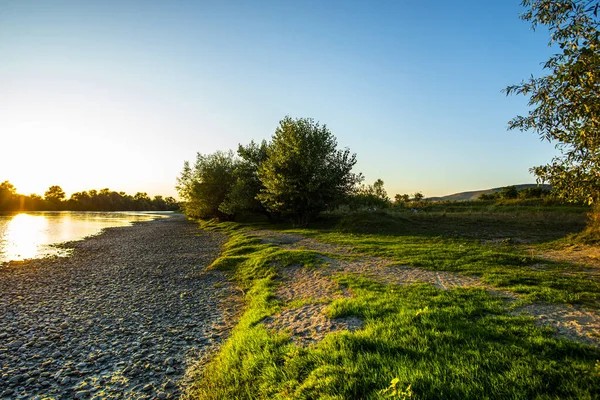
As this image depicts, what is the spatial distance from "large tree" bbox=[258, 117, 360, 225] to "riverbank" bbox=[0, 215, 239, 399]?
17.1 m

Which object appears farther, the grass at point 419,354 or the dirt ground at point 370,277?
the dirt ground at point 370,277

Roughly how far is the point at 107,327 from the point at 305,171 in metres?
26.0

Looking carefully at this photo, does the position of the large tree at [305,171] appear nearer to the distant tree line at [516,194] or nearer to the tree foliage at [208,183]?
the tree foliage at [208,183]

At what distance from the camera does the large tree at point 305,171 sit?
33.4 m

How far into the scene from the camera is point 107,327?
30.7ft

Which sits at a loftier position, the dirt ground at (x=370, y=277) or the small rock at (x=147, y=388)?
the dirt ground at (x=370, y=277)

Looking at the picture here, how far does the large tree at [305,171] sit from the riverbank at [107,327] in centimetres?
1714

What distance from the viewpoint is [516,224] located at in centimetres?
3000

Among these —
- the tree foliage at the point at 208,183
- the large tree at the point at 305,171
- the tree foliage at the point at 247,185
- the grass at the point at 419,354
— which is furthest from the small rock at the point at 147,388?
the tree foliage at the point at 208,183

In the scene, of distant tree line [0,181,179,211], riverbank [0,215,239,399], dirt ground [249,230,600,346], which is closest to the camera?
riverbank [0,215,239,399]

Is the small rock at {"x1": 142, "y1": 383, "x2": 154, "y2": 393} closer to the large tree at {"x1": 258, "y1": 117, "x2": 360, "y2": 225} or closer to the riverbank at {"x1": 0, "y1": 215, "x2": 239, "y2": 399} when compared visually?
the riverbank at {"x1": 0, "y1": 215, "x2": 239, "y2": 399}

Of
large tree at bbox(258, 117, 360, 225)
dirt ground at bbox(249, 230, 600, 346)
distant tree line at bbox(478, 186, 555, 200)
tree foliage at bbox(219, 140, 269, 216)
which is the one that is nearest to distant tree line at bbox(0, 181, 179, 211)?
tree foliage at bbox(219, 140, 269, 216)

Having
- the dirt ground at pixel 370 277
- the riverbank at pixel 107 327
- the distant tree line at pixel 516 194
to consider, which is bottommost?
the riverbank at pixel 107 327

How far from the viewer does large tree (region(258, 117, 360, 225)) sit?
33375 millimetres
